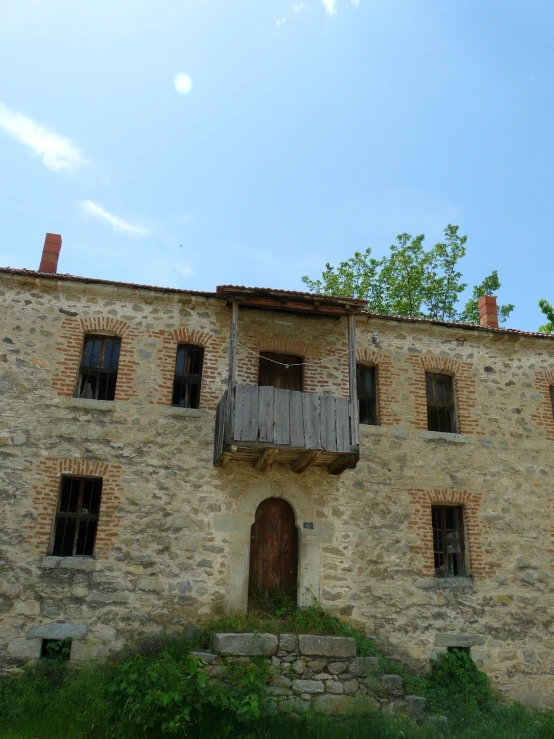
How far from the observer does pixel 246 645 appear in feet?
31.3

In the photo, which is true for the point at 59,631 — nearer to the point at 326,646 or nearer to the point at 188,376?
the point at 326,646

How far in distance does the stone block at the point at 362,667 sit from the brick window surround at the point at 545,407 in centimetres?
659

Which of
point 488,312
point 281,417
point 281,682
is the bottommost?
point 281,682

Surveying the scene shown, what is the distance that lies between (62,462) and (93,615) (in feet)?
8.93

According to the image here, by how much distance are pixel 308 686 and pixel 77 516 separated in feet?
16.3

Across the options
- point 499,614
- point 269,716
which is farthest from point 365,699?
point 499,614

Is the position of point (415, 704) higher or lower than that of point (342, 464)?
lower

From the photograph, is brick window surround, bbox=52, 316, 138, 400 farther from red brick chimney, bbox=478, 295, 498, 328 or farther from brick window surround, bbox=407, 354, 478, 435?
red brick chimney, bbox=478, 295, 498, 328

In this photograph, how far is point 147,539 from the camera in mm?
10984

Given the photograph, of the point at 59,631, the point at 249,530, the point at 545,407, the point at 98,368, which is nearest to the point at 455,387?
the point at 545,407

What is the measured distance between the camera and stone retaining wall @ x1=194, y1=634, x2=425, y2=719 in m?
9.40

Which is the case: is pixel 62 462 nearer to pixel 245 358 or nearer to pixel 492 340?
pixel 245 358

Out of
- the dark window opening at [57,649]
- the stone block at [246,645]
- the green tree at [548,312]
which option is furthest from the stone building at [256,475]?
the green tree at [548,312]

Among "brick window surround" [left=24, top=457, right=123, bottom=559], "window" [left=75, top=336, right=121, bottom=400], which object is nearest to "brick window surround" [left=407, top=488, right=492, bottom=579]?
"brick window surround" [left=24, top=457, right=123, bottom=559]
